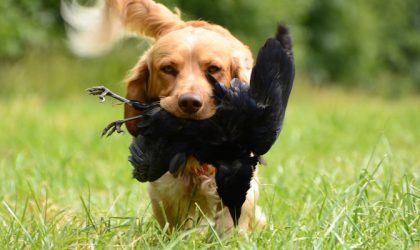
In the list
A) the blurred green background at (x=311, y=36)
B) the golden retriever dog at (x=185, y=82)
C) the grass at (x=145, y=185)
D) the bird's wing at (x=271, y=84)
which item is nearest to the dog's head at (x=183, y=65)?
the golden retriever dog at (x=185, y=82)

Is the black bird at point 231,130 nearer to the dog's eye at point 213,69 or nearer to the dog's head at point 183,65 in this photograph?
the dog's head at point 183,65

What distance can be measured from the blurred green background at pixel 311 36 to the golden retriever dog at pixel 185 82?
45cm

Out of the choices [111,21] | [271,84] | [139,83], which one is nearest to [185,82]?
[139,83]

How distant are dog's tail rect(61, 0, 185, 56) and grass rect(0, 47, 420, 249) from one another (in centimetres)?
80

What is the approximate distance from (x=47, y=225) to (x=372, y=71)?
21.0 metres

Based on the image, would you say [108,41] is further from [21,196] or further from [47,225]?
[47,225]

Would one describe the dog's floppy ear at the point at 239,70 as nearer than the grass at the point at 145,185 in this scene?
No

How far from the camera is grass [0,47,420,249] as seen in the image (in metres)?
3.07

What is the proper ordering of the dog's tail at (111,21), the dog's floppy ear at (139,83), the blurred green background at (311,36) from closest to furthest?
the dog's floppy ear at (139,83) → the dog's tail at (111,21) → the blurred green background at (311,36)

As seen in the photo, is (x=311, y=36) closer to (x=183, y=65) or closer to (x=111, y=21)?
(x=111, y=21)

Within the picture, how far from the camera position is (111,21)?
4.74m

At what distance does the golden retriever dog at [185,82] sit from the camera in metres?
3.40

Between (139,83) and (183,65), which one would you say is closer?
(183,65)

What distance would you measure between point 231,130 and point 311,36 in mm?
18489
